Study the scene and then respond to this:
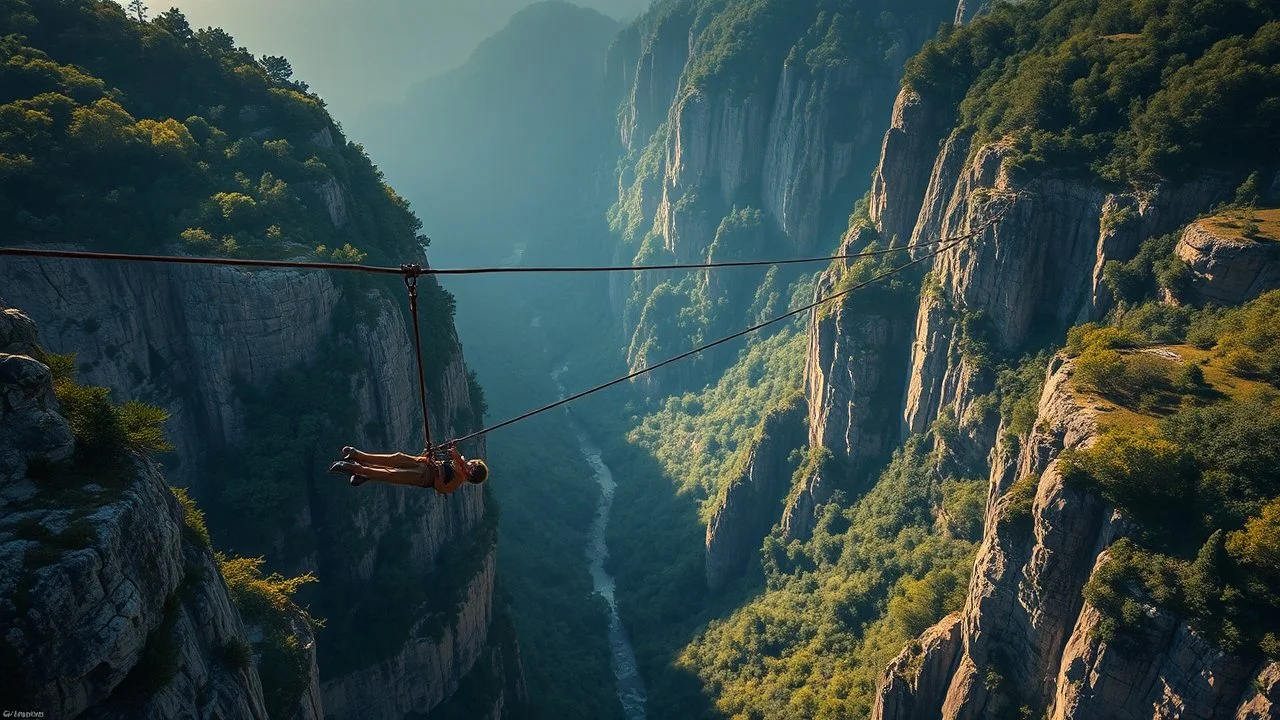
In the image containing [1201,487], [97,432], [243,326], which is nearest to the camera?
[97,432]

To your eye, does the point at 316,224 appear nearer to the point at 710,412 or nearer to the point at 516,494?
the point at 516,494

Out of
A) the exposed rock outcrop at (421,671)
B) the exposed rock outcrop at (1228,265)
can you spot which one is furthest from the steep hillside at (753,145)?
the exposed rock outcrop at (421,671)

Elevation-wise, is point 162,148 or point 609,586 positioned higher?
point 162,148

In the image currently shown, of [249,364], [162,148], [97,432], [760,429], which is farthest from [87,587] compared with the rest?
[760,429]

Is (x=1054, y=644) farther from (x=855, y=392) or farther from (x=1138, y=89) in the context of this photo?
(x=855, y=392)

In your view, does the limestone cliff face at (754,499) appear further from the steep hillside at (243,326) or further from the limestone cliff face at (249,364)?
the limestone cliff face at (249,364)

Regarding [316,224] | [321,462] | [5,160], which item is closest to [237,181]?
[316,224]

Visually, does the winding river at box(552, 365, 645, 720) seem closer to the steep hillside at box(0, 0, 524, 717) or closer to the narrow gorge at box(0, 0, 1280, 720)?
the narrow gorge at box(0, 0, 1280, 720)
